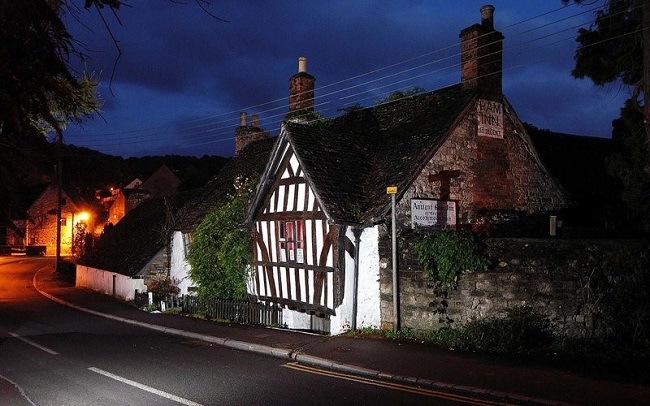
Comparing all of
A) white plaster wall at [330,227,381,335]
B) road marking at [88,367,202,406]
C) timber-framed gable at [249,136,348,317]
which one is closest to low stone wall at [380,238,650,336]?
white plaster wall at [330,227,381,335]

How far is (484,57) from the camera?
1591 cm

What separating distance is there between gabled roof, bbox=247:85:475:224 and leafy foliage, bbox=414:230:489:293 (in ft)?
5.58

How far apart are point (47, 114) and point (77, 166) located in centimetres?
8910

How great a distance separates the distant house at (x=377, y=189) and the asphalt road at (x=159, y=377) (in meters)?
3.36

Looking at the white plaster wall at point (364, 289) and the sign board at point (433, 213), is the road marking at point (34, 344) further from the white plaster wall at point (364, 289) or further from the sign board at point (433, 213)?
the sign board at point (433, 213)

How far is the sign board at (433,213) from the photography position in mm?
14109

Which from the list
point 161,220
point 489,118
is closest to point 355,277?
point 489,118

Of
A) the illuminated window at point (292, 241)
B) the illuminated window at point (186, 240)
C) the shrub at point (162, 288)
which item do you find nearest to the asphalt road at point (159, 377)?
the illuminated window at point (292, 241)

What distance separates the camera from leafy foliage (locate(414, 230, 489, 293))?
452 inches

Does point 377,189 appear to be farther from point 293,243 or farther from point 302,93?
point 302,93

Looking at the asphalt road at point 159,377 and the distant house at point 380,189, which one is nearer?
the asphalt road at point 159,377

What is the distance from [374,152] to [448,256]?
6276mm

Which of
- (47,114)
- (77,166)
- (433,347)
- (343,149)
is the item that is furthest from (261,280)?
(77,166)

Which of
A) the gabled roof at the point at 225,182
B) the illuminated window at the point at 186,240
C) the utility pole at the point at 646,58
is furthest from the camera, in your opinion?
the illuminated window at the point at 186,240
